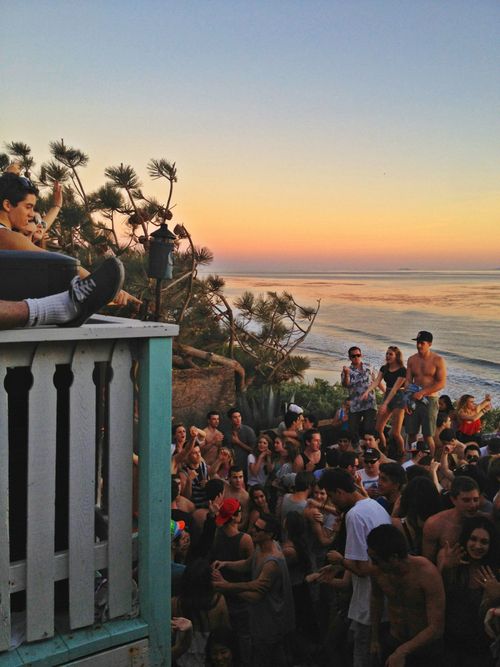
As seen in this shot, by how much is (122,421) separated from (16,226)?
831mm

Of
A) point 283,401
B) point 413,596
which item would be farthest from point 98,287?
point 283,401

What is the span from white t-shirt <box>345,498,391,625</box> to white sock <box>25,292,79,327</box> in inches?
96.6

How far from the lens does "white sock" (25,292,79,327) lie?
195 cm

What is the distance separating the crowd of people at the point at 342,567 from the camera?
3.40 metres

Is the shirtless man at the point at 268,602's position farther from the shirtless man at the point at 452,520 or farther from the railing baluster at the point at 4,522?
the railing baluster at the point at 4,522

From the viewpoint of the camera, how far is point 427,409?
823cm

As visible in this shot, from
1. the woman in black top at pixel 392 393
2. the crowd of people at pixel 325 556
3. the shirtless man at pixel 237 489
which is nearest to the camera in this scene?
the crowd of people at pixel 325 556

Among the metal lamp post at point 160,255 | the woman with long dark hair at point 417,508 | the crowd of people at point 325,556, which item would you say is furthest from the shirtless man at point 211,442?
the woman with long dark hair at point 417,508

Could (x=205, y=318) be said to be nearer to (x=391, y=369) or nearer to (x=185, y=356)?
(x=185, y=356)

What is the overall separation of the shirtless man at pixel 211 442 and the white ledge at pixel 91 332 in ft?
16.6

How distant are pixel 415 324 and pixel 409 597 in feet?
208

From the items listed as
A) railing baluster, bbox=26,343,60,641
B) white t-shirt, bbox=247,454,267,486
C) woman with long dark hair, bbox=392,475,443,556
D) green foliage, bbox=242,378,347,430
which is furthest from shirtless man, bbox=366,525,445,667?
green foliage, bbox=242,378,347,430

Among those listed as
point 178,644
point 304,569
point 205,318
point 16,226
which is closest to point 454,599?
point 304,569

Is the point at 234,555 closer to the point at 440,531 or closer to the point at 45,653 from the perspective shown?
the point at 440,531
